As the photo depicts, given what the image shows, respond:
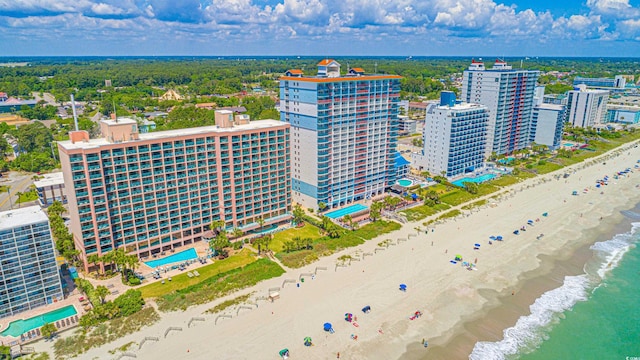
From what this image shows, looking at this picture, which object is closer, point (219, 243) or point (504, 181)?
point (219, 243)

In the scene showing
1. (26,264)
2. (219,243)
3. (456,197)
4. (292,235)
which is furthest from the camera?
(456,197)

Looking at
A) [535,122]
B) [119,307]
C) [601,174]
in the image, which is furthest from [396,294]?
[535,122]

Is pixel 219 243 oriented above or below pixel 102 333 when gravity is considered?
above

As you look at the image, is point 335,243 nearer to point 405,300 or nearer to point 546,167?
point 405,300

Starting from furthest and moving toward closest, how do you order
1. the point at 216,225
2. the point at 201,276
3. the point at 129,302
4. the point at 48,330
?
the point at 216,225 < the point at 201,276 < the point at 129,302 < the point at 48,330

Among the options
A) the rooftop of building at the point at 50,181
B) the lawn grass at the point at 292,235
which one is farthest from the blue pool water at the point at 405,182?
the rooftop of building at the point at 50,181

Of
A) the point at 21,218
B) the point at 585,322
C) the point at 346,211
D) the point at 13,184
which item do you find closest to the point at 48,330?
the point at 21,218
